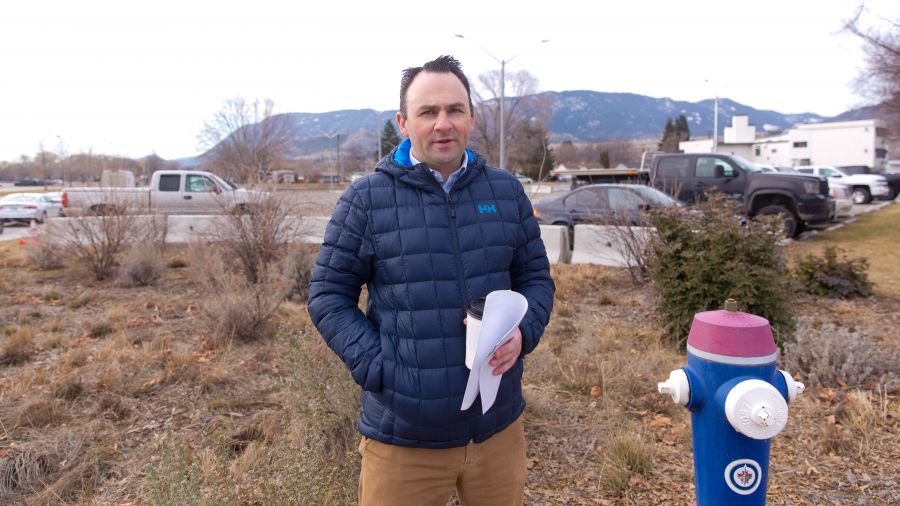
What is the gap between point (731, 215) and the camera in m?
5.02

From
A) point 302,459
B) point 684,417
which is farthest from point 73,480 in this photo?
point 684,417

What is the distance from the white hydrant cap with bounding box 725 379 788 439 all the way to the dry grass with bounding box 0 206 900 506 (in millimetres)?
1312

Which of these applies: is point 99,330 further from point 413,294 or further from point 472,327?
point 472,327

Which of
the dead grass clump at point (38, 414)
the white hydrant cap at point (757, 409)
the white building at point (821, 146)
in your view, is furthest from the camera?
the white building at point (821, 146)

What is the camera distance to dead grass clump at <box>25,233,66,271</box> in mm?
9516

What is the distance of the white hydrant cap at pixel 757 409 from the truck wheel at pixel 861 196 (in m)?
25.8

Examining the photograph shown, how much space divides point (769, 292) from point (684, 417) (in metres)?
1.50

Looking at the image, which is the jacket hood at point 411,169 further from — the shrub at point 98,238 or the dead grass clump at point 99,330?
the shrub at point 98,238

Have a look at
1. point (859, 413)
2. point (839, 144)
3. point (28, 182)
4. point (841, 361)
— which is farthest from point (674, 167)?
point (28, 182)

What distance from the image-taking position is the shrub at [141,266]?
26.8 feet

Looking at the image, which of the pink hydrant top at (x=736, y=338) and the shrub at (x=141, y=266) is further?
the shrub at (x=141, y=266)

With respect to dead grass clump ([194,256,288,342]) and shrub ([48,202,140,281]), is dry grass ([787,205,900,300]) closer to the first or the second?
dead grass clump ([194,256,288,342])

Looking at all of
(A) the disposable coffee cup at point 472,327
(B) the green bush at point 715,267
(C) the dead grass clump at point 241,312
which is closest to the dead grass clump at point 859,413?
(B) the green bush at point 715,267

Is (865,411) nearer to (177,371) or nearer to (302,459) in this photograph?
(302,459)
